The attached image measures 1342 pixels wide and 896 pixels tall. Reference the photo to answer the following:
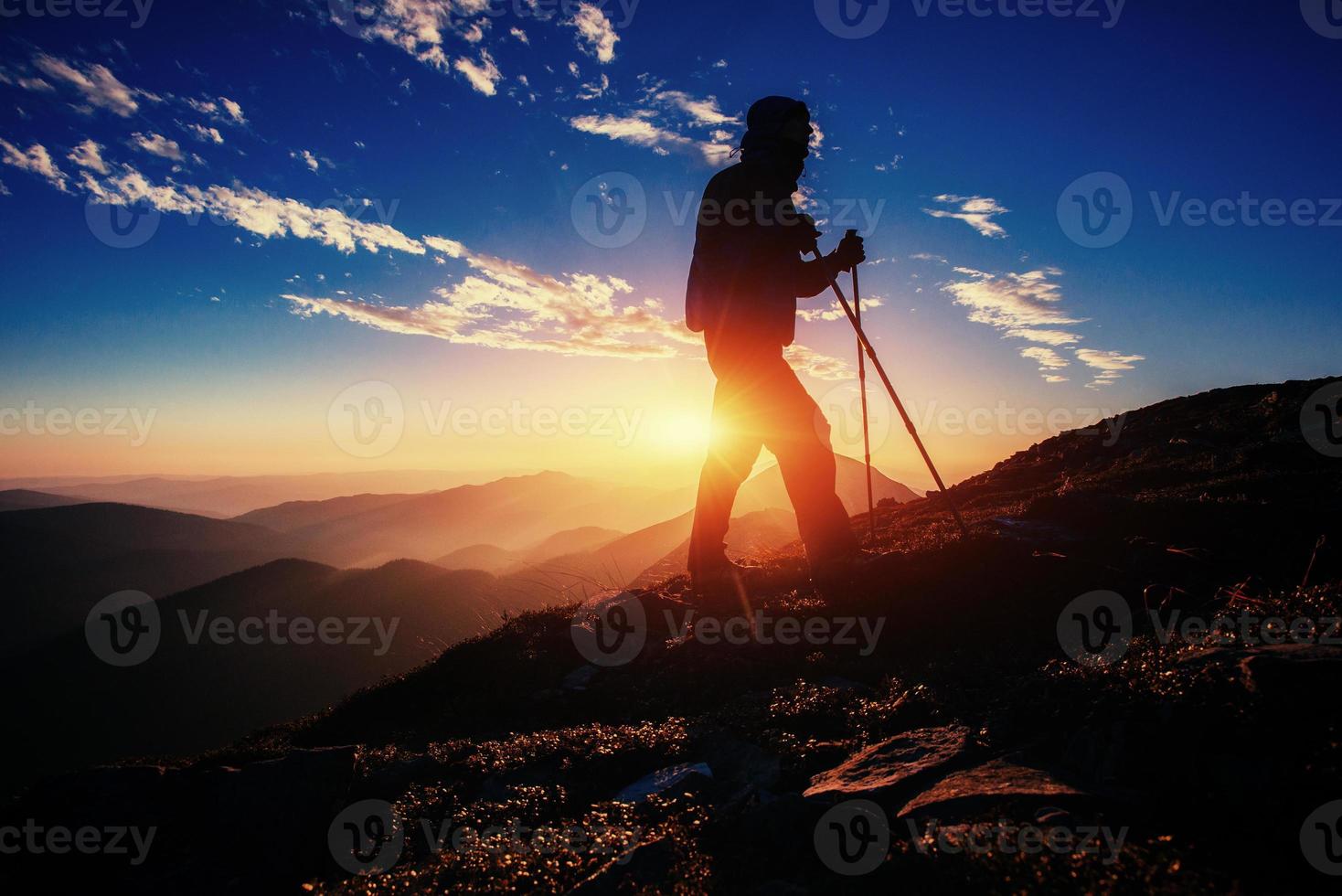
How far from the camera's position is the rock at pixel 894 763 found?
11.6ft

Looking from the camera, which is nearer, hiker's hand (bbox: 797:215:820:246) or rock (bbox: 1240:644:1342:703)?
rock (bbox: 1240:644:1342:703)

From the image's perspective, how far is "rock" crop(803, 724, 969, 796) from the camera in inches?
139

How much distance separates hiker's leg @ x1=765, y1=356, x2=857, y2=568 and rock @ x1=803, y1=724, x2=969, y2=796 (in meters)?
3.94

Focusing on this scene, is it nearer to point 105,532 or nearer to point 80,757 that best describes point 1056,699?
point 80,757

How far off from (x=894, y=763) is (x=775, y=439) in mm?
4738

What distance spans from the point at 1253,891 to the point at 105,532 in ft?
883

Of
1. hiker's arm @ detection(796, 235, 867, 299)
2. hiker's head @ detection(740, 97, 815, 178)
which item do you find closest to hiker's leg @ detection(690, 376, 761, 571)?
hiker's arm @ detection(796, 235, 867, 299)

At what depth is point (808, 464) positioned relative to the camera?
7.92 metres

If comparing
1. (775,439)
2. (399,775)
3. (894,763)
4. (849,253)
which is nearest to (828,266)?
(849,253)

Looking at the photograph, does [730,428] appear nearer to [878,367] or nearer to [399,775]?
[878,367]

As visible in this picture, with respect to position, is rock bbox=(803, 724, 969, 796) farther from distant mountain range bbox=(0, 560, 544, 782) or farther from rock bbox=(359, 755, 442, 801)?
distant mountain range bbox=(0, 560, 544, 782)

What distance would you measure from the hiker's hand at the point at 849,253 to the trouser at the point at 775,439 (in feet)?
4.76

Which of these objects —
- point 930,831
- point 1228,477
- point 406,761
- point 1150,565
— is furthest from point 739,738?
point 1228,477

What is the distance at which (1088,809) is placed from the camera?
2.76 metres
